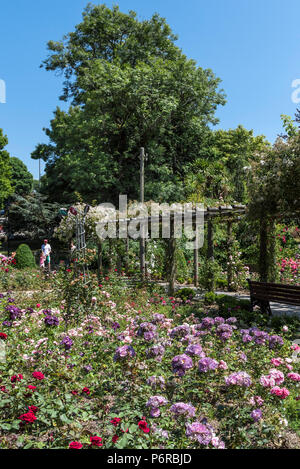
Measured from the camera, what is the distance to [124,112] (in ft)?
62.1

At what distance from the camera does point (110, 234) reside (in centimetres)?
1167

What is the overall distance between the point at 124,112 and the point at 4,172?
14811 mm

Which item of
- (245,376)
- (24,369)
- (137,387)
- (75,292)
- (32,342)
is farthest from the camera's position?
(75,292)

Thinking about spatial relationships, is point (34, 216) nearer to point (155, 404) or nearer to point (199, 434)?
point (155, 404)

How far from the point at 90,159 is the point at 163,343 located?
52.0ft

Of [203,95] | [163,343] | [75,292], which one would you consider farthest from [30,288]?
[203,95]

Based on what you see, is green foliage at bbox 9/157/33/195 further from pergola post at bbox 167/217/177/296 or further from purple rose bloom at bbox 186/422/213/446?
purple rose bloom at bbox 186/422/213/446

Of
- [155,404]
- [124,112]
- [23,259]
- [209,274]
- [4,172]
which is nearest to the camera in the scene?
[155,404]

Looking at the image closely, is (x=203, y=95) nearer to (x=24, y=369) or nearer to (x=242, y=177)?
(x=242, y=177)

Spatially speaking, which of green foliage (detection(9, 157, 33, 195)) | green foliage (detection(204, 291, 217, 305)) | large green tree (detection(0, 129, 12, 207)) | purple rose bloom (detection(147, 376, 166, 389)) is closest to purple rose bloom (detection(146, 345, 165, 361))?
purple rose bloom (detection(147, 376, 166, 389))

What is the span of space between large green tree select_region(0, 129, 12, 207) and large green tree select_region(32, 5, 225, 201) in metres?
6.90

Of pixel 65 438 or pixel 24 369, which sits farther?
pixel 24 369

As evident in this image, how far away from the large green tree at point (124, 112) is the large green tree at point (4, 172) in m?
6.90

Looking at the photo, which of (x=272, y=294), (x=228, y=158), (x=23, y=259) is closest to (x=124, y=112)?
(x=228, y=158)
